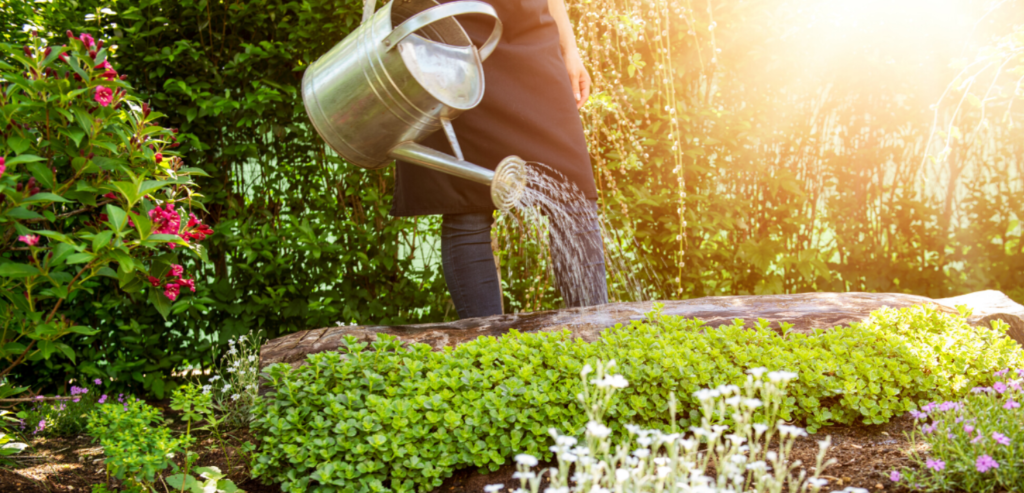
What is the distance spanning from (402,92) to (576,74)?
0.83 m

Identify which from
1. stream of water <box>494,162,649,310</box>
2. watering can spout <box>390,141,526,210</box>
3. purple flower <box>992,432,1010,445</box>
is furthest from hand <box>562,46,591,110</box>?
purple flower <box>992,432,1010,445</box>

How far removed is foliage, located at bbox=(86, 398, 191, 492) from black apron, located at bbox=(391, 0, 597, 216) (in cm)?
95

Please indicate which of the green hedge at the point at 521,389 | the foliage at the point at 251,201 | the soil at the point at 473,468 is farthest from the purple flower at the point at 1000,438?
the foliage at the point at 251,201

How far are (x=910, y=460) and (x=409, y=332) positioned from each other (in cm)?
134

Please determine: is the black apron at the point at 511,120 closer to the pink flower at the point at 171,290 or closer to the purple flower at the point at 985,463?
the pink flower at the point at 171,290

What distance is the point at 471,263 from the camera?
205 centimetres

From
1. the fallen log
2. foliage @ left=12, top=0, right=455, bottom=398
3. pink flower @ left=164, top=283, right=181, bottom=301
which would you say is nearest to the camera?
pink flower @ left=164, top=283, right=181, bottom=301

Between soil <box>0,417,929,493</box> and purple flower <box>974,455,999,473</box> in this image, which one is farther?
soil <box>0,417,929,493</box>

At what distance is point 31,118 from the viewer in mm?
1432

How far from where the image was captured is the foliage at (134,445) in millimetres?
1287

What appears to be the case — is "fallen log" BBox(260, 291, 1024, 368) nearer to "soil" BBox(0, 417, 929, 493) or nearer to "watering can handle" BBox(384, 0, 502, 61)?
"soil" BBox(0, 417, 929, 493)

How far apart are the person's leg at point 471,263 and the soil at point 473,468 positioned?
2.28 ft

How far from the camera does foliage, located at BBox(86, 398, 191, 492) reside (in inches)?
50.7

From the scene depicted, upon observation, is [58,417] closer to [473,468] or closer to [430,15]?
[473,468]
